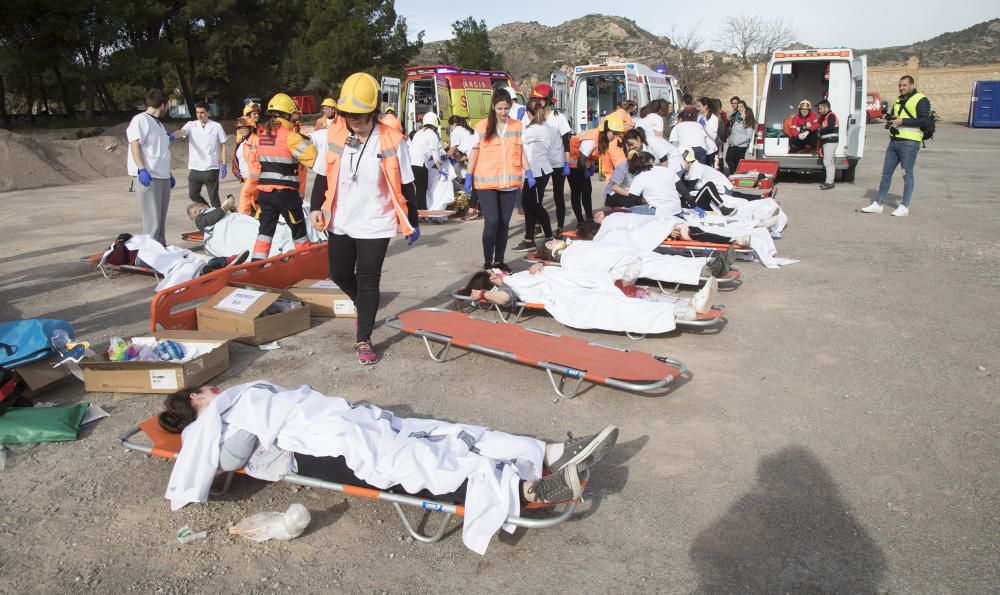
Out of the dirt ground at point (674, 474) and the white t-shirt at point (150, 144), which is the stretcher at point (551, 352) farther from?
the white t-shirt at point (150, 144)

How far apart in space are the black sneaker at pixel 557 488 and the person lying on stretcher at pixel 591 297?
2260 millimetres

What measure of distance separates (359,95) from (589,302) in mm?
2189

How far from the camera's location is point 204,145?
8.47m

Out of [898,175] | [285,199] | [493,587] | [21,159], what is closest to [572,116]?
[898,175]

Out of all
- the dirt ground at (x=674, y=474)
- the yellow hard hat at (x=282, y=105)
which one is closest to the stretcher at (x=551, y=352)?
the dirt ground at (x=674, y=474)

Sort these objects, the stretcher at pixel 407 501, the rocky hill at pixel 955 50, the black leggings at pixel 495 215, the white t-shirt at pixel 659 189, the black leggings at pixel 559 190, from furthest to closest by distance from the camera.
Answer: the rocky hill at pixel 955 50 → the black leggings at pixel 559 190 → the white t-shirt at pixel 659 189 → the black leggings at pixel 495 215 → the stretcher at pixel 407 501

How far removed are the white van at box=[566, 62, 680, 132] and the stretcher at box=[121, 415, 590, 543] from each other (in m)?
14.7

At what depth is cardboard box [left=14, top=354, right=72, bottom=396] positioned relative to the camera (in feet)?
13.1

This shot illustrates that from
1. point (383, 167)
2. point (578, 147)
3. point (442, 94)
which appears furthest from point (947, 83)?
point (383, 167)

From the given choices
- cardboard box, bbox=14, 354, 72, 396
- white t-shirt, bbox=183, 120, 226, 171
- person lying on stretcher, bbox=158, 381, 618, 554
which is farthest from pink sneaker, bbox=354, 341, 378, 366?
white t-shirt, bbox=183, 120, 226, 171

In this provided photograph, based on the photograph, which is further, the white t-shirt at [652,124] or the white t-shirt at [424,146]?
the white t-shirt at [652,124]

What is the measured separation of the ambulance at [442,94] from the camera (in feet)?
59.4

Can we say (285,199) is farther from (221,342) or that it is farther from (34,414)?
(34,414)

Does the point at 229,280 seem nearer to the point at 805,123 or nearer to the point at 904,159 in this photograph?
the point at 904,159
